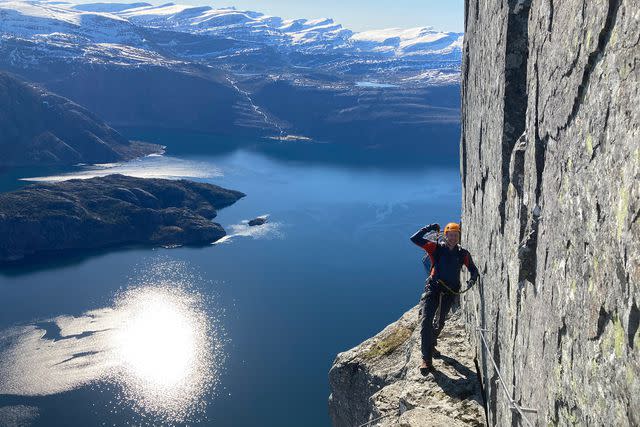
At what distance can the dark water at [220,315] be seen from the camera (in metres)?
52.8

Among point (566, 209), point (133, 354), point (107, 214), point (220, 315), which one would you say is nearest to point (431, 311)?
point (566, 209)

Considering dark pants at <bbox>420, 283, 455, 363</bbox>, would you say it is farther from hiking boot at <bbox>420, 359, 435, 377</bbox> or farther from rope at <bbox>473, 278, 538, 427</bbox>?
rope at <bbox>473, 278, 538, 427</bbox>

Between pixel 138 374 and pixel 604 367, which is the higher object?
pixel 604 367

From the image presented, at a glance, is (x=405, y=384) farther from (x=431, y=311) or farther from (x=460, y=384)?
(x=431, y=311)

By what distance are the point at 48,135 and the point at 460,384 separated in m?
197

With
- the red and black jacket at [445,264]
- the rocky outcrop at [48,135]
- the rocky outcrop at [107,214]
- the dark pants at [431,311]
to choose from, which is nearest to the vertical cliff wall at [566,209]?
the red and black jacket at [445,264]

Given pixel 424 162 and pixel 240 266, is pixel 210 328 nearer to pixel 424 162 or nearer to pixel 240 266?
pixel 240 266

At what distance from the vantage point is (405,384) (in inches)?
464

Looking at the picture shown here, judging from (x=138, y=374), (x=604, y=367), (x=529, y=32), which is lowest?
(x=138, y=374)

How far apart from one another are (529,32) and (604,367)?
15.6 ft

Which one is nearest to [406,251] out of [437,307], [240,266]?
[240,266]

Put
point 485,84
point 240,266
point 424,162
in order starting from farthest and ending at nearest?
1. point 424,162
2. point 240,266
3. point 485,84

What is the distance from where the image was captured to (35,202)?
11944cm

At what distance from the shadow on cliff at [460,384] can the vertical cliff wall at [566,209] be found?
5.00 ft
